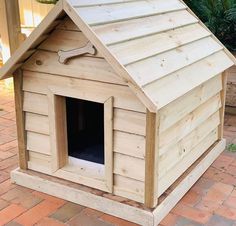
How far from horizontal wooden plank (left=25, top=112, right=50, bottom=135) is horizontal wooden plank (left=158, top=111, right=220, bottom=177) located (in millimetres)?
792

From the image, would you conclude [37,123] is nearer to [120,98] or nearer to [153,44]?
[120,98]

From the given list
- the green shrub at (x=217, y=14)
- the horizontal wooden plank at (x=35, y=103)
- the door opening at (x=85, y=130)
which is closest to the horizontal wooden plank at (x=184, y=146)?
the door opening at (x=85, y=130)

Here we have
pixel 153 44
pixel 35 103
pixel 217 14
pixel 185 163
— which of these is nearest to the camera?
pixel 153 44

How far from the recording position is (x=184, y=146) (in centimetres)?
268

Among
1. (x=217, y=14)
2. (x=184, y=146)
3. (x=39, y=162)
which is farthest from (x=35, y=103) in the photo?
(x=217, y=14)

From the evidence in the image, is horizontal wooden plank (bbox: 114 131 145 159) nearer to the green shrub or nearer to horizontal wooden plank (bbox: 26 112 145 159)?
horizontal wooden plank (bbox: 26 112 145 159)

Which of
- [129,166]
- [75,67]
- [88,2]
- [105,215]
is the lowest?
[105,215]

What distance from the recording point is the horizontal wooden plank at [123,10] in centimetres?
215

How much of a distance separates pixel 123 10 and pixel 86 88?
0.53m

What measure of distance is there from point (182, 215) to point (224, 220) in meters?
0.26

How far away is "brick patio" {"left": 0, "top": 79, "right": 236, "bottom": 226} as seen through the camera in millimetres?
2455

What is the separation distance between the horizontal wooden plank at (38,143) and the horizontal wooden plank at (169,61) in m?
0.89

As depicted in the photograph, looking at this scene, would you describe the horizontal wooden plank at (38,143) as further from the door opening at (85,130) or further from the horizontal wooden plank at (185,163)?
the horizontal wooden plank at (185,163)

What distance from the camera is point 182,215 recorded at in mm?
2521
